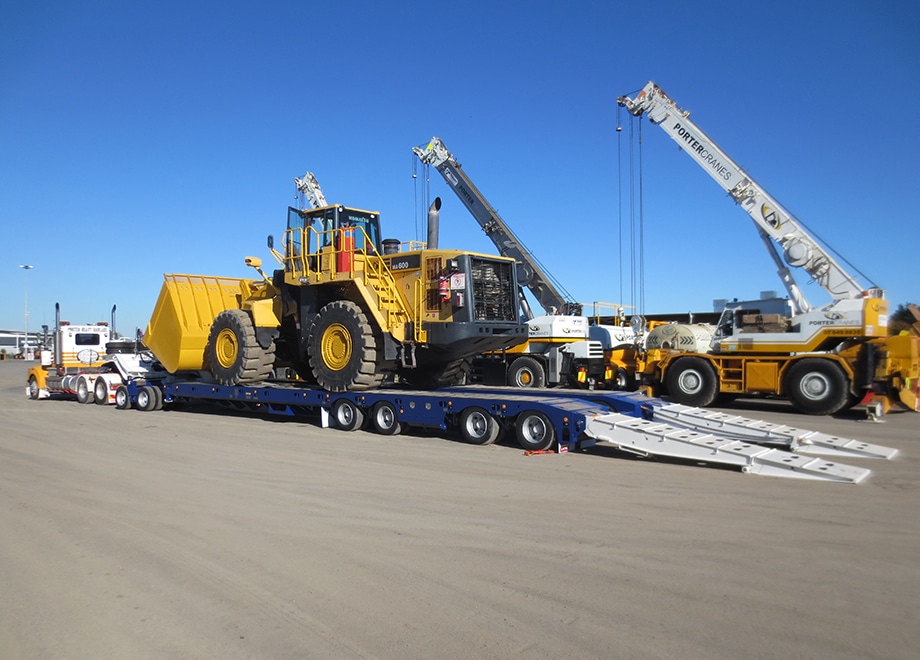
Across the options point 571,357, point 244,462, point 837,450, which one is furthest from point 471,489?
point 571,357

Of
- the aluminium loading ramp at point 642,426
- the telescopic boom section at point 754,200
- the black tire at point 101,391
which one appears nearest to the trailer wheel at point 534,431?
the aluminium loading ramp at point 642,426

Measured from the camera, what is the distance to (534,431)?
10.4 m

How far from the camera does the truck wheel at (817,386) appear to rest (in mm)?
15445

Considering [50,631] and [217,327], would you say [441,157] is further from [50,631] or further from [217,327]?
[50,631]

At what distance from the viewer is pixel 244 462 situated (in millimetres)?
9609

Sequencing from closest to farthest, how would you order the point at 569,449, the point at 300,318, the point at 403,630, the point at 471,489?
the point at 403,630 → the point at 471,489 → the point at 569,449 → the point at 300,318

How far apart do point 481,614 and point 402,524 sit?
2.08 meters

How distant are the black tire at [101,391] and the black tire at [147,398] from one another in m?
Answer: 2.55

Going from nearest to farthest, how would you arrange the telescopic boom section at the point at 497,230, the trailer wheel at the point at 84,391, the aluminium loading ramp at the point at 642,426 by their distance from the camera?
the aluminium loading ramp at the point at 642,426, the trailer wheel at the point at 84,391, the telescopic boom section at the point at 497,230

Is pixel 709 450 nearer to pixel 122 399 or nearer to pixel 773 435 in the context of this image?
pixel 773 435

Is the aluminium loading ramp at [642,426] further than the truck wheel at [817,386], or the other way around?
the truck wheel at [817,386]

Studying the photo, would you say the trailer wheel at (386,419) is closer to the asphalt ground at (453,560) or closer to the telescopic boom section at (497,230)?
A: the asphalt ground at (453,560)

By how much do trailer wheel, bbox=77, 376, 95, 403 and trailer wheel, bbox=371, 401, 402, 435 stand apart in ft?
38.8

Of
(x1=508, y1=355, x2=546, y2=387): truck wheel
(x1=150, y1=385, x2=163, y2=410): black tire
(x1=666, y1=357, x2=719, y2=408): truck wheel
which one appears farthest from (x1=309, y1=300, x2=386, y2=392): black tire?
(x1=508, y1=355, x2=546, y2=387): truck wheel
